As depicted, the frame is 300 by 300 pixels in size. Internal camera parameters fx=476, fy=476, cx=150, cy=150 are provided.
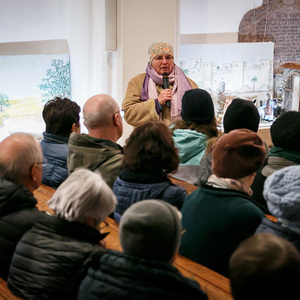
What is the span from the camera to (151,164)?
240cm

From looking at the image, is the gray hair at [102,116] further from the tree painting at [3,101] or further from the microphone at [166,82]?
the tree painting at [3,101]

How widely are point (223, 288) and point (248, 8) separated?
219 inches

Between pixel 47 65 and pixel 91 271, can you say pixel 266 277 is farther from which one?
pixel 47 65

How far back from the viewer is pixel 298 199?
174cm

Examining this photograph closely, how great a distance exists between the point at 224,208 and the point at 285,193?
0.35 m

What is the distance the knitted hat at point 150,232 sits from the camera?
58.5 inches

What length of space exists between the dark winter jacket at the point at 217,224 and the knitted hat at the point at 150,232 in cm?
55

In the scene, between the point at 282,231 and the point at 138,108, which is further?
the point at 138,108

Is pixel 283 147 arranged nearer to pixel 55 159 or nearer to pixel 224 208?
pixel 224 208

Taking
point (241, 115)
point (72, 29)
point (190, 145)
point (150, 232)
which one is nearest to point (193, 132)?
point (190, 145)

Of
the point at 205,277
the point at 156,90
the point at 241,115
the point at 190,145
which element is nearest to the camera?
the point at 205,277

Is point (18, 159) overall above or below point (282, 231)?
above

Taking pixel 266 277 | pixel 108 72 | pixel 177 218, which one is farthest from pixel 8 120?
pixel 266 277

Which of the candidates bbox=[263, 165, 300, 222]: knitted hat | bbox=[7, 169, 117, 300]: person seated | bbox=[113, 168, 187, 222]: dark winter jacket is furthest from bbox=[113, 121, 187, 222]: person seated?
bbox=[263, 165, 300, 222]: knitted hat
